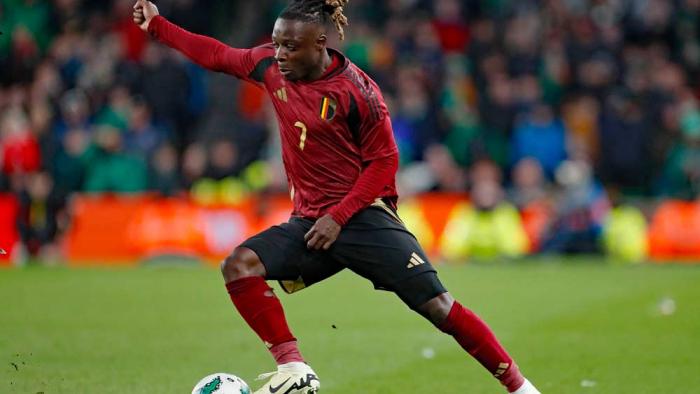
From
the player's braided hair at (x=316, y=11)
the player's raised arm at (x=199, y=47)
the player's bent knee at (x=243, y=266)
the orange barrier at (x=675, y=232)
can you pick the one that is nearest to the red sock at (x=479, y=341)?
the player's bent knee at (x=243, y=266)

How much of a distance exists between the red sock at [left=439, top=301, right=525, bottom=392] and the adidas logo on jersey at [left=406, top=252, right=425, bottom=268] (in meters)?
0.30

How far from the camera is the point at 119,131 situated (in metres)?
20.5

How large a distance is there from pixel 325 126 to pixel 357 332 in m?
4.47

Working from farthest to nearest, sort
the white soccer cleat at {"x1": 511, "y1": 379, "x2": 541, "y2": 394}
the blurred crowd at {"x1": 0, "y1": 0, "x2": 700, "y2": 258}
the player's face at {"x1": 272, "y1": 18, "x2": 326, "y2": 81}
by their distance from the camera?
the blurred crowd at {"x1": 0, "y1": 0, "x2": 700, "y2": 258}
the white soccer cleat at {"x1": 511, "y1": 379, "x2": 541, "y2": 394}
the player's face at {"x1": 272, "y1": 18, "x2": 326, "y2": 81}

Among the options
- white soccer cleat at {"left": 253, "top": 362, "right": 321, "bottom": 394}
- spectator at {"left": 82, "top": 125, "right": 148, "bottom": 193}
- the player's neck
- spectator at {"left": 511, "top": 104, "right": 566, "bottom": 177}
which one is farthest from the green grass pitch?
spectator at {"left": 511, "top": 104, "right": 566, "bottom": 177}

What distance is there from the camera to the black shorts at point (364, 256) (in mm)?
6965

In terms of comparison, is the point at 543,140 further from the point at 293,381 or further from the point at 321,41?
the point at 293,381

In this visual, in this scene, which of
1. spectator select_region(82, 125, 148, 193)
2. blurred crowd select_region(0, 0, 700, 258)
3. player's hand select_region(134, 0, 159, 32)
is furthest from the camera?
spectator select_region(82, 125, 148, 193)

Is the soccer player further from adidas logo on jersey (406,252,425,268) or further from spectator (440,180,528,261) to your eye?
spectator (440,180,528,261)

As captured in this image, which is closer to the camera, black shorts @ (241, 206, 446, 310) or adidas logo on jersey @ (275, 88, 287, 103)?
black shorts @ (241, 206, 446, 310)

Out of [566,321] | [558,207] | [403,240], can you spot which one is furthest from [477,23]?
[403,240]

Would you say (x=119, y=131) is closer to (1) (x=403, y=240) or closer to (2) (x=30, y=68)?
(2) (x=30, y=68)

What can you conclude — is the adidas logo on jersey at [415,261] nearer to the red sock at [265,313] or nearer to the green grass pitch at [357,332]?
the red sock at [265,313]

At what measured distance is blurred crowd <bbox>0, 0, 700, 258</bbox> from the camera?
752 inches
